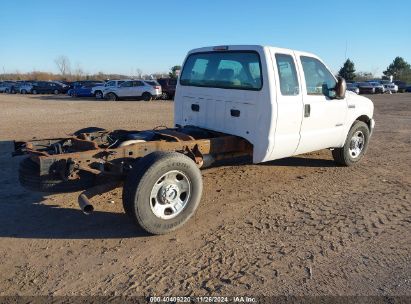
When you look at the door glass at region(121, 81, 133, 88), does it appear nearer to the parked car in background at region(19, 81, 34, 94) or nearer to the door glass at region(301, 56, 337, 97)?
the parked car in background at region(19, 81, 34, 94)

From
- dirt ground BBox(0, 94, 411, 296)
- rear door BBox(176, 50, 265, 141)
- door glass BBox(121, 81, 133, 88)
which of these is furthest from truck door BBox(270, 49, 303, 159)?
door glass BBox(121, 81, 133, 88)

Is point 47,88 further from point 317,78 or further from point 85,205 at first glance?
point 85,205

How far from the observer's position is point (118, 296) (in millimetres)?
3258

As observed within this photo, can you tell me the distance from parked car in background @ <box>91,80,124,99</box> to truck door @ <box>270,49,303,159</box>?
83.1 ft

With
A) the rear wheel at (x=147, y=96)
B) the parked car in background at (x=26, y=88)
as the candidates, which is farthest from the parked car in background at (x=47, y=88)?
the rear wheel at (x=147, y=96)

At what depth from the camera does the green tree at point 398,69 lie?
82875 mm

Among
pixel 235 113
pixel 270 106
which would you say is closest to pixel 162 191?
pixel 235 113

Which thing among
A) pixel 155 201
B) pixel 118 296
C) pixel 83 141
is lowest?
pixel 118 296

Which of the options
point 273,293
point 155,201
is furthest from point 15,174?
point 273,293

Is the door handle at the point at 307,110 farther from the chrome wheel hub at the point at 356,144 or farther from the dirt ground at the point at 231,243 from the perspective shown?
the chrome wheel hub at the point at 356,144

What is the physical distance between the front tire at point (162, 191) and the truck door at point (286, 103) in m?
1.64

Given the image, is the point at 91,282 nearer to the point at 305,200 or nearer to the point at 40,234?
the point at 40,234

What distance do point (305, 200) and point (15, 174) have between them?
4761 mm

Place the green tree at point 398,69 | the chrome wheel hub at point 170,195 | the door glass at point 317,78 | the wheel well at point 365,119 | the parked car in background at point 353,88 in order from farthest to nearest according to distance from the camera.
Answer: the green tree at point 398,69 → the parked car in background at point 353,88 → the wheel well at point 365,119 → the door glass at point 317,78 → the chrome wheel hub at point 170,195
